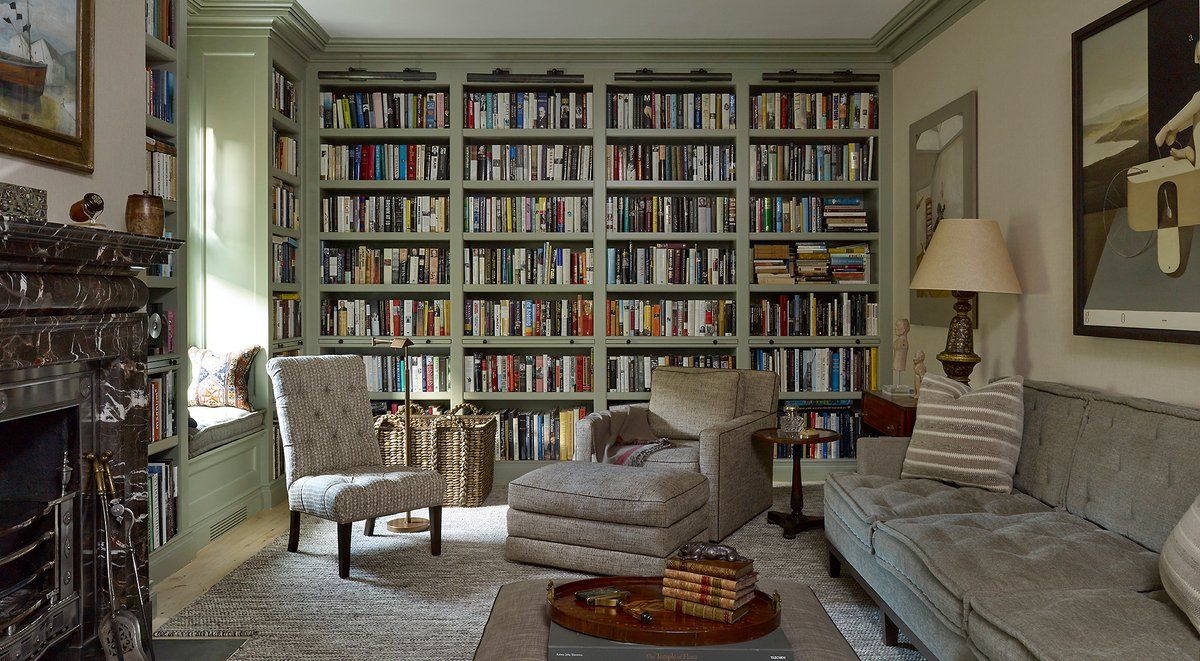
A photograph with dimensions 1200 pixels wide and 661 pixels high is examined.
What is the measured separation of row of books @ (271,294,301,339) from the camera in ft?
16.1

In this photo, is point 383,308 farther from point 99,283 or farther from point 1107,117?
point 1107,117

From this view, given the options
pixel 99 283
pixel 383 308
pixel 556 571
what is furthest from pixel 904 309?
pixel 99 283

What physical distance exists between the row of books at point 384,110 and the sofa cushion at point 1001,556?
3.83 metres

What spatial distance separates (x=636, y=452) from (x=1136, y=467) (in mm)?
2236

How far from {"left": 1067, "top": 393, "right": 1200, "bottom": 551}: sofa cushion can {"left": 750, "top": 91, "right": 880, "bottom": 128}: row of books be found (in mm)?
2958

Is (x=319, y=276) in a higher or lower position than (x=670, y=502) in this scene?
higher

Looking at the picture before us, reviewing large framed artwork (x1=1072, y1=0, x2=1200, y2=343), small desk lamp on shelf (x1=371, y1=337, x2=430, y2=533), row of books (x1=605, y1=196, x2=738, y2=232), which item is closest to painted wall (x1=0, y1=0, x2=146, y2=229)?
small desk lamp on shelf (x1=371, y1=337, x2=430, y2=533)

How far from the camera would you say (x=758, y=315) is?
→ 5.48 metres

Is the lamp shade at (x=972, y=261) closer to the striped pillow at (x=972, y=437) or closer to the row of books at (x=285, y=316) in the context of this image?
the striped pillow at (x=972, y=437)

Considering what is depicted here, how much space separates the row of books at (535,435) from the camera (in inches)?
213

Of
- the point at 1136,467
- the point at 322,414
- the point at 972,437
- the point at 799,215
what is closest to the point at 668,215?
the point at 799,215

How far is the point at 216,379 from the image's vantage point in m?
4.48

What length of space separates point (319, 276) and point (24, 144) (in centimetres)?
308

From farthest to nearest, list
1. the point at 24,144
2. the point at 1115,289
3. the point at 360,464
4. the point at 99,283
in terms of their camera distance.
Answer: the point at 360,464 < the point at 1115,289 < the point at 99,283 < the point at 24,144
